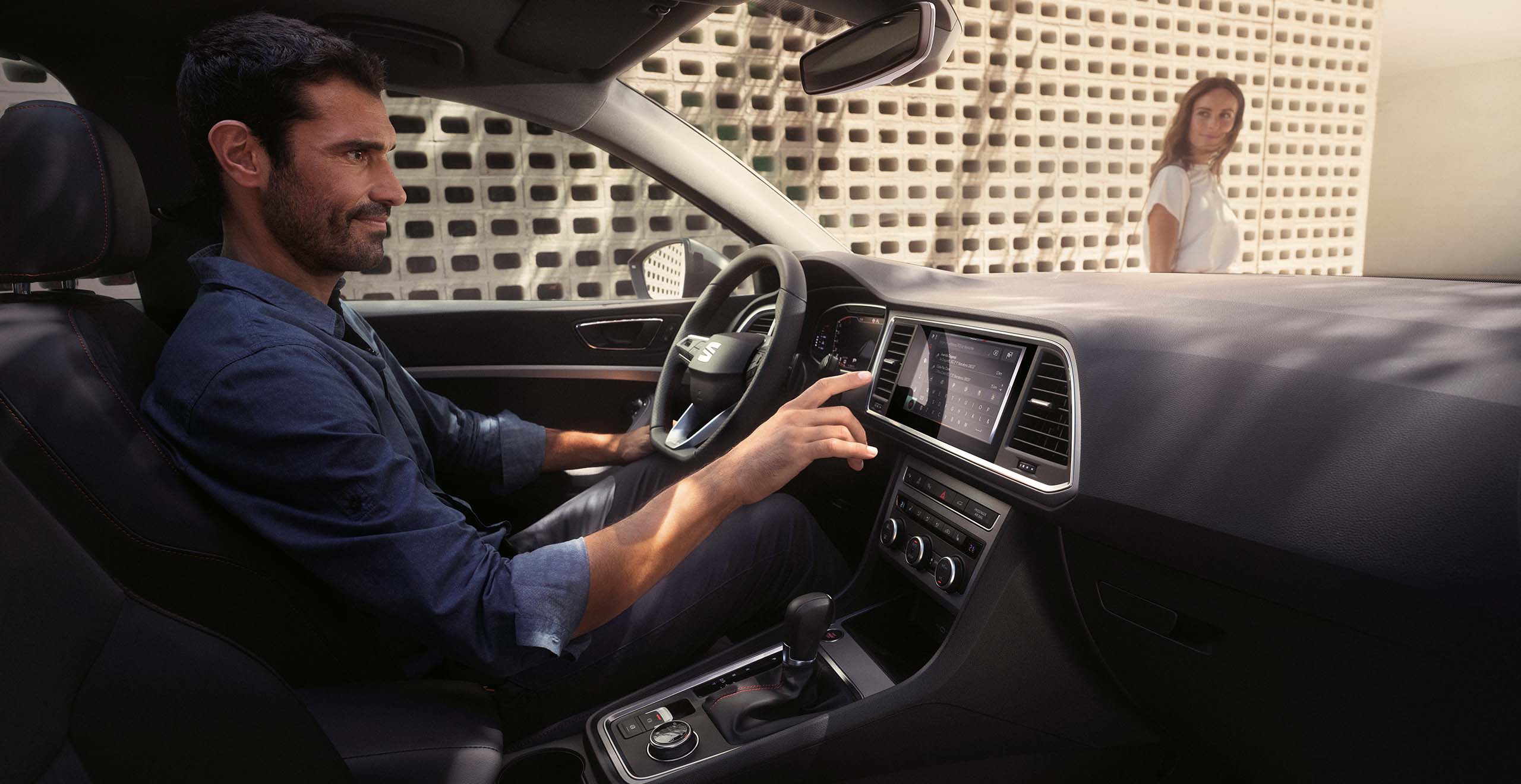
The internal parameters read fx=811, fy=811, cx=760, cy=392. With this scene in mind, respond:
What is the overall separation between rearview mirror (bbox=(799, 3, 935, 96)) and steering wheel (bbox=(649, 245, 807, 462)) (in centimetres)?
37

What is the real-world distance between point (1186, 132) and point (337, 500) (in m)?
3.00

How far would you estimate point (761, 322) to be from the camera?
1.92 metres

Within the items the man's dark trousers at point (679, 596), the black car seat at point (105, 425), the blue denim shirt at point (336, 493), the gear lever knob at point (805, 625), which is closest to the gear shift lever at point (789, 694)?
the gear lever knob at point (805, 625)

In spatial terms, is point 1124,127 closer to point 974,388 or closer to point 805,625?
point 974,388

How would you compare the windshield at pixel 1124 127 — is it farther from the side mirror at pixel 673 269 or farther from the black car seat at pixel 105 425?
the black car seat at pixel 105 425

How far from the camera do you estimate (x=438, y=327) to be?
88.0 inches

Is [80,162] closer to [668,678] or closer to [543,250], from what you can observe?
[668,678]

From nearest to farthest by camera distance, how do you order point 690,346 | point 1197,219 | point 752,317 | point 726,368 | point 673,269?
point 726,368
point 690,346
point 752,317
point 673,269
point 1197,219

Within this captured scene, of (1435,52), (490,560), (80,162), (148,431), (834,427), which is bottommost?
(490,560)

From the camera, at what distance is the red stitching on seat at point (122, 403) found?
0.95 metres

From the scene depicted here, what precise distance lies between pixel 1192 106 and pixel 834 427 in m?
2.51

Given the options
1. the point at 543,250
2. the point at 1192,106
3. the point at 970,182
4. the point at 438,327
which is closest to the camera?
the point at 438,327

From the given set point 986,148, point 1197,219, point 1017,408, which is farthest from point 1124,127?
point 1017,408

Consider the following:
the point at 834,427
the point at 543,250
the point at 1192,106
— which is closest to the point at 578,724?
the point at 834,427
